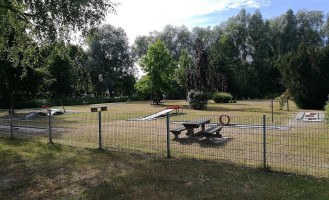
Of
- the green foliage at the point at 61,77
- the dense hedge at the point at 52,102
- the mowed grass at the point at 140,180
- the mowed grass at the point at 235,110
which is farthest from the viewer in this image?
the green foliage at the point at 61,77

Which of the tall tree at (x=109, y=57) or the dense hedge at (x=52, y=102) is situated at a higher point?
the tall tree at (x=109, y=57)

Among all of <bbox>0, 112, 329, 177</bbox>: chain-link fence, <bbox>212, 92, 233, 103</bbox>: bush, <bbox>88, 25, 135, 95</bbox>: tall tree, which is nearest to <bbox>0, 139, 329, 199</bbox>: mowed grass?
<bbox>0, 112, 329, 177</bbox>: chain-link fence

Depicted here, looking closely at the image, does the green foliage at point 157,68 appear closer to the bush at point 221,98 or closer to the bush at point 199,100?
the bush at point 221,98

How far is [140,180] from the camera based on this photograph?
477cm

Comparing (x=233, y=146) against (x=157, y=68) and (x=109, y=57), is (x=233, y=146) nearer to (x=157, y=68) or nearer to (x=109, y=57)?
(x=157, y=68)

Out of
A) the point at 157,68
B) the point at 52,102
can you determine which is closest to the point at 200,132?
the point at 157,68

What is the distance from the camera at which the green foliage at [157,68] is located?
35094mm

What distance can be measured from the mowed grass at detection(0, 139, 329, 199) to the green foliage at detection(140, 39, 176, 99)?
28.9m

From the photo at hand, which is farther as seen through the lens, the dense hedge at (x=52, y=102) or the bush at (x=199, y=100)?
the dense hedge at (x=52, y=102)

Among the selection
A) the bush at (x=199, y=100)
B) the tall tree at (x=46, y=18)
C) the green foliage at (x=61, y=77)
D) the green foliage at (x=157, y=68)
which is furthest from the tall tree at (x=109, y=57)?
the tall tree at (x=46, y=18)

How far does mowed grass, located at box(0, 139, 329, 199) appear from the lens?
4.11 meters

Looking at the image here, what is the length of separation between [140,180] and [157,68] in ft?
101

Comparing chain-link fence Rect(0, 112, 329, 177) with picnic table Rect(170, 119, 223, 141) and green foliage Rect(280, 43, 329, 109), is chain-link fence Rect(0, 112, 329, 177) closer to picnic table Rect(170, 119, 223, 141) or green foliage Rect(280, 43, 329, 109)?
picnic table Rect(170, 119, 223, 141)

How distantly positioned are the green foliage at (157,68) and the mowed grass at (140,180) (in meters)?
28.9
